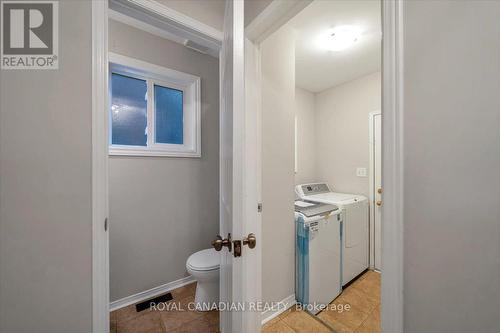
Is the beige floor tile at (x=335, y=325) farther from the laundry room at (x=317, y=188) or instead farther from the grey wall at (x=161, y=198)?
the grey wall at (x=161, y=198)

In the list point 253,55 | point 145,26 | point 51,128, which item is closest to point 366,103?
point 253,55

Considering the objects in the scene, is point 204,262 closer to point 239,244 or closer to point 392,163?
point 239,244

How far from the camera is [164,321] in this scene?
1.48 m

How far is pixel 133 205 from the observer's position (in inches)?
68.3

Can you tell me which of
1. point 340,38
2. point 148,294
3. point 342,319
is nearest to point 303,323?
point 342,319

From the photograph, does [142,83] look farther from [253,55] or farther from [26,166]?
[26,166]

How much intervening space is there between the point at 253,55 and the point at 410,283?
145 cm

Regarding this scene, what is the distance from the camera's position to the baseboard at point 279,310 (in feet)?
4.74

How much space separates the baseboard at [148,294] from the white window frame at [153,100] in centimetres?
133

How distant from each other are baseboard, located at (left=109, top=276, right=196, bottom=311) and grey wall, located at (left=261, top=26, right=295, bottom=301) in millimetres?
1018

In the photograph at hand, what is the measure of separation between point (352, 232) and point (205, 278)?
1.61m

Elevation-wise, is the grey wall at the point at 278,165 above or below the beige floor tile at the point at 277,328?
above

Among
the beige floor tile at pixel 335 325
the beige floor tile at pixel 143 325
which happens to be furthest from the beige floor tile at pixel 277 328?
the beige floor tile at pixel 143 325

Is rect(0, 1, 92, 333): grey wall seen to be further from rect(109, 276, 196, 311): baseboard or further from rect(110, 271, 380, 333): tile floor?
rect(109, 276, 196, 311): baseboard
